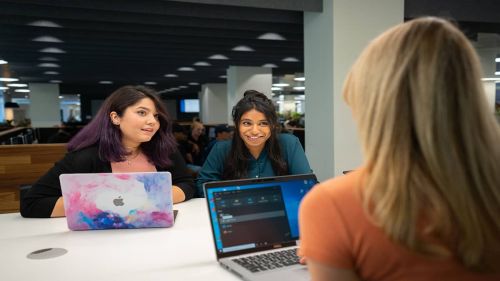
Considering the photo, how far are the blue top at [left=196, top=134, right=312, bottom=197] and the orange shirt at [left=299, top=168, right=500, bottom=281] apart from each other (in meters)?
1.79

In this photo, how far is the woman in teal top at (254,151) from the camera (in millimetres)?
2518

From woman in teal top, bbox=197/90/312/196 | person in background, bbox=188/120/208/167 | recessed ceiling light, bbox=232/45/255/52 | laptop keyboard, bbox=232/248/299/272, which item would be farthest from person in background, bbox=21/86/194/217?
recessed ceiling light, bbox=232/45/255/52

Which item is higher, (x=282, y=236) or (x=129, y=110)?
(x=129, y=110)

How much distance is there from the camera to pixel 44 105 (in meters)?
16.1

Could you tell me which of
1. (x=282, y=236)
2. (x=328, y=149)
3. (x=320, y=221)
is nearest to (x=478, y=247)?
(x=320, y=221)

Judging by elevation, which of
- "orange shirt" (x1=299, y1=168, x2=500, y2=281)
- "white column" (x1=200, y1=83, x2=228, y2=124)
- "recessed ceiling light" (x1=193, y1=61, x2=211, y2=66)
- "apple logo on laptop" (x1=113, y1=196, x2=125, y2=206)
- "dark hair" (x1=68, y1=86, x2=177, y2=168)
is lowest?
"apple logo on laptop" (x1=113, y1=196, x2=125, y2=206)

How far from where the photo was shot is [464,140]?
717 mm

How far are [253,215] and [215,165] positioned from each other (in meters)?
1.22

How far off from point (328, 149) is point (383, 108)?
4.40 meters

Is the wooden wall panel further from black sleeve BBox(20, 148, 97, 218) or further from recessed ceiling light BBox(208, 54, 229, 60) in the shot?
recessed ceiling light BBox(208, 54, 229, 60)

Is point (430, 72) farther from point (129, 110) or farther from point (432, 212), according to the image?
point (129, 110)

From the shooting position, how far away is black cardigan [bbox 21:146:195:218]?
6.70 ft

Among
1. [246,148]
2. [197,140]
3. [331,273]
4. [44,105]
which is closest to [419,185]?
[331,273]

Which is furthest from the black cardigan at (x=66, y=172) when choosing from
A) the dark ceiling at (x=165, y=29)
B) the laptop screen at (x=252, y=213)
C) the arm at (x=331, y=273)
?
the dark ceiling at (x=165, y=29)
